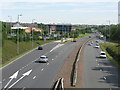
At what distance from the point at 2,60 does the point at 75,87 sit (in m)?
25.1

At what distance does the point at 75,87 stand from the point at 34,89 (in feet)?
10.3

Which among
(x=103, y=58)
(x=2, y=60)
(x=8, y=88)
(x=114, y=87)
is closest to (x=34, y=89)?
(x=8, y=88)

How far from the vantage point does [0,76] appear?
31484 millimetres

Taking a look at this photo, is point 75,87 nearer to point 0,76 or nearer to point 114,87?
point 114,87

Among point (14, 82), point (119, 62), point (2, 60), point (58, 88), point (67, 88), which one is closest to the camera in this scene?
point (58, 88)

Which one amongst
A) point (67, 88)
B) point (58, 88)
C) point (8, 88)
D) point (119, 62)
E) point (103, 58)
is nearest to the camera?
point (58, 88)

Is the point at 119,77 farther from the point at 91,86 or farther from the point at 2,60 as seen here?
the point at 2,60

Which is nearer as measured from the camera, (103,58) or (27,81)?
(27,81)

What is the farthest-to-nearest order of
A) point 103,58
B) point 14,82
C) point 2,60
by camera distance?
point 103,58
point 2,60
point 14,82

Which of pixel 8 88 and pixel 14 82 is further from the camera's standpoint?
pixel 14 82

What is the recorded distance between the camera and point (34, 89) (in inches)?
924

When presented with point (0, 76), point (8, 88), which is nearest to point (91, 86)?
point (8, 88)

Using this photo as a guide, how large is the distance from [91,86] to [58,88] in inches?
211

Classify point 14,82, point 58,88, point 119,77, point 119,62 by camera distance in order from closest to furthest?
point 58,88 → point 14,82 → point 119,77 → point 119,62
